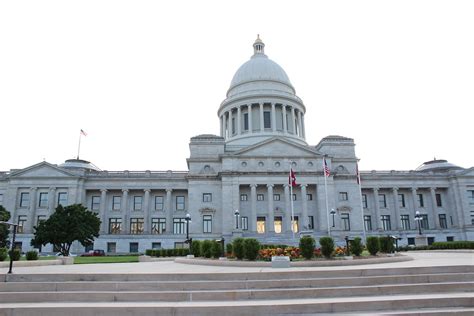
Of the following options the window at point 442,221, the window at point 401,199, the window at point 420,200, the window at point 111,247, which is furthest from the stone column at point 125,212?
the window at point 442,221

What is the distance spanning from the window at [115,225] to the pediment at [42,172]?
1010 cm

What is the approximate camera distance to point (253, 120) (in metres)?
74.5

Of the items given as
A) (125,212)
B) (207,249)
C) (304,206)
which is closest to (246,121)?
(304,206)

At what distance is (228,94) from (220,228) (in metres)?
34.7

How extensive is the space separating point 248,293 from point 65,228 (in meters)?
39.9

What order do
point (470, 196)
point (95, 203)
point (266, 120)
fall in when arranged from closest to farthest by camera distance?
point (95, 203) < point (470, 196) < point (266, 120)

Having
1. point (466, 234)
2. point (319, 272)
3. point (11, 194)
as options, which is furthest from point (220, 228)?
point (319, 272)

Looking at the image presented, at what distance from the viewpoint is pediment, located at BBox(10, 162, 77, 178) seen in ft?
201

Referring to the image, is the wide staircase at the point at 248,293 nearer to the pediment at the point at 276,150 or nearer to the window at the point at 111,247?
the pediment at the point at 276,150

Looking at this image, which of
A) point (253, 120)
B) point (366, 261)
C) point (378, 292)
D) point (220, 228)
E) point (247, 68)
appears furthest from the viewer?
point (247, 68)

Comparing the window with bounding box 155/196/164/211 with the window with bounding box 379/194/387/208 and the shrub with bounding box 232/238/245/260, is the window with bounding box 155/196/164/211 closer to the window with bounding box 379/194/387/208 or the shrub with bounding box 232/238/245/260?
the window with bounding box 379/194/387/208

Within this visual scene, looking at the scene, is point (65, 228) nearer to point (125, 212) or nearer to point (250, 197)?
point (125, 212)

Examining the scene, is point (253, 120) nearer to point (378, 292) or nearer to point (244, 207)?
point (244, 207)

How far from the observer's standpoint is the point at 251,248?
2059 cm
